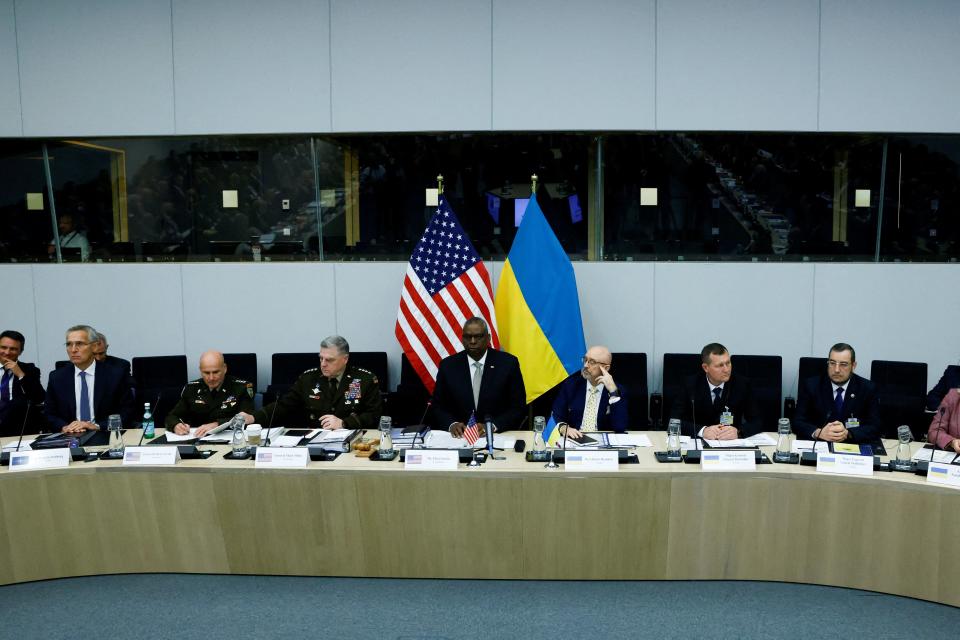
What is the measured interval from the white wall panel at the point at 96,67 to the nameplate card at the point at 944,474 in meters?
5.99

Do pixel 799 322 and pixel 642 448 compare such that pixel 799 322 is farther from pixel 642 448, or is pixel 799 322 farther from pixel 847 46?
pixel 642 448

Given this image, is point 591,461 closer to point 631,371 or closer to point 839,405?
point 839,405

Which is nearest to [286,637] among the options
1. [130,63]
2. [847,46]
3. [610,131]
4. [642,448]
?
[642,448]

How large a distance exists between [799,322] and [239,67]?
5.18 m

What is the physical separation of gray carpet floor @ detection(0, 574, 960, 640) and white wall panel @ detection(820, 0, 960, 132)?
4.13m

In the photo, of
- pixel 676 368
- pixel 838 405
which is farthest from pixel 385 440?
pixel 676 368

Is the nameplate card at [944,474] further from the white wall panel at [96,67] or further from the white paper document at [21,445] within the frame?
the white wall panel at [96,67]

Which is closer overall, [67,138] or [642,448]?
[642,448]

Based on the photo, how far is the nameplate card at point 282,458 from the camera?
360cm

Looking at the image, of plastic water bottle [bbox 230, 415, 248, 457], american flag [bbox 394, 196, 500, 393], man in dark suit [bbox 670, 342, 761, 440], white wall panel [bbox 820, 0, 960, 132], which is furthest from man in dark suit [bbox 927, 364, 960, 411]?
plastic water bottle [bbox 230, 415, 248, 457]

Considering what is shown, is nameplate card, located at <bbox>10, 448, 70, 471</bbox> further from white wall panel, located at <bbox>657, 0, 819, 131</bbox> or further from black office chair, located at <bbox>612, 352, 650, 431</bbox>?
white wall panel, located at <bbox>657, 0, 819, 131</bbox>

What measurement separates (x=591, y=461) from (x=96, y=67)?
547 cm

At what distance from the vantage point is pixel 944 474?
3250mm

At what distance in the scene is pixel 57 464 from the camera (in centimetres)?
365
